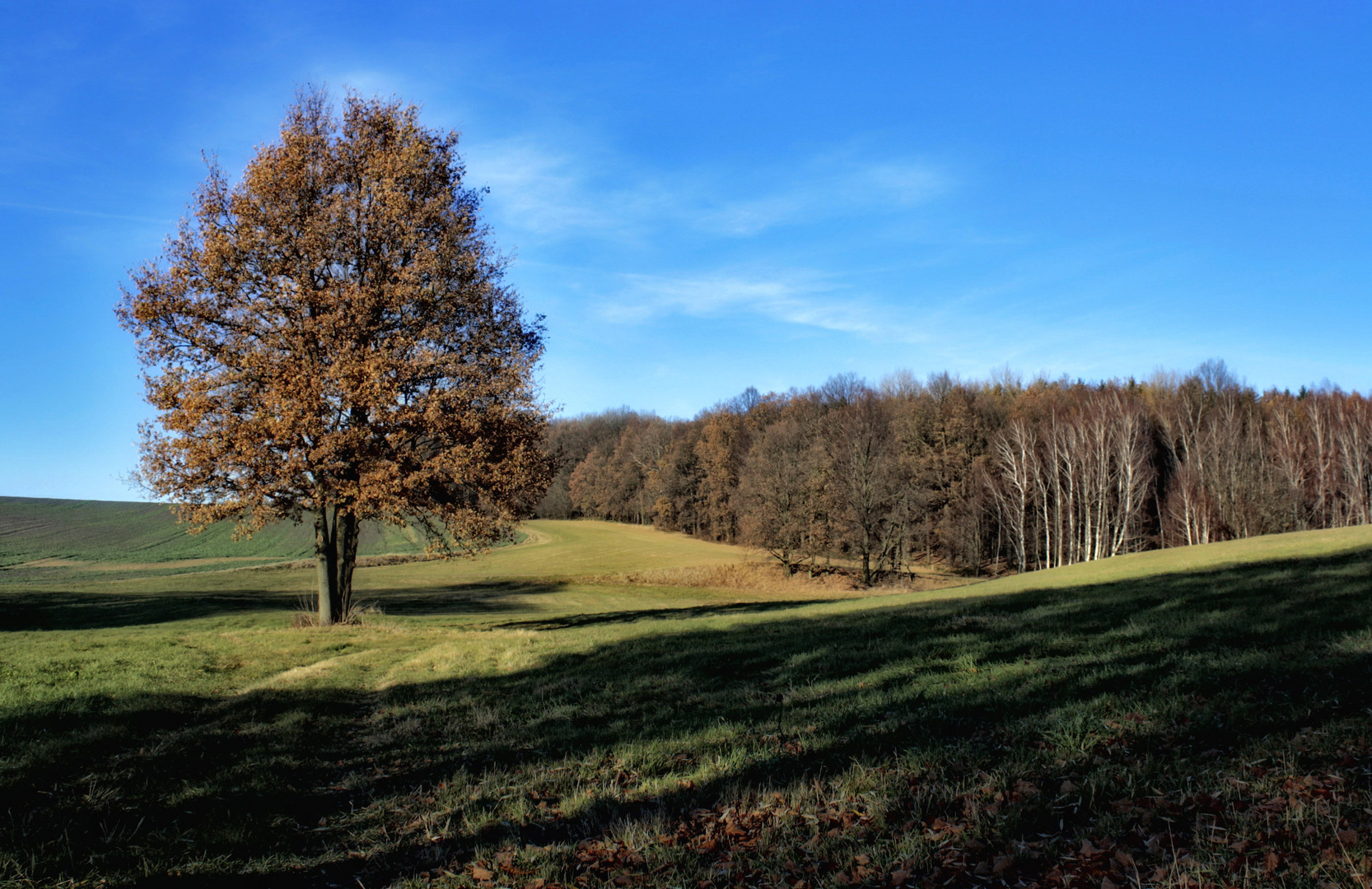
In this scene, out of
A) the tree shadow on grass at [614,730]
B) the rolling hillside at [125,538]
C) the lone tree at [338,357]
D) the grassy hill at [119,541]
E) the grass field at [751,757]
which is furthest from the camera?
the rolling hillside at [125,538]

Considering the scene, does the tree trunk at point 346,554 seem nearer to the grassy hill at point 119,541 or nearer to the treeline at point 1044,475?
the grassy hill at point 119,541

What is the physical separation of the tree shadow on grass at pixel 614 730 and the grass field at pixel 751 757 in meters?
0.04

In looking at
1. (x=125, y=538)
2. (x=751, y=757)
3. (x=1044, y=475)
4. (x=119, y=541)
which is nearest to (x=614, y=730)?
(x=751, y=757)

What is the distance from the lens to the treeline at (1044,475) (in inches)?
2259

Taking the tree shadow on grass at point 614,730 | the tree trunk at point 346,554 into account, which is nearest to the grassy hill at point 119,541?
the tree trunk at point 346,554

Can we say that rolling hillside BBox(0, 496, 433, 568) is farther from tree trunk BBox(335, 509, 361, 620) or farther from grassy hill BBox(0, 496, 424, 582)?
tree trunk BBox(335, 509, 361, 620)

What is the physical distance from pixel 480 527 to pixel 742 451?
6560 cm

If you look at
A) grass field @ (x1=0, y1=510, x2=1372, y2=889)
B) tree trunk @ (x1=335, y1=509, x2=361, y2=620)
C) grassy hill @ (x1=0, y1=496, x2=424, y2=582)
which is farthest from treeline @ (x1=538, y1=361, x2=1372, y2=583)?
Answer: grass field @ (x1=0, y1=510, x2=1372, y2=889)

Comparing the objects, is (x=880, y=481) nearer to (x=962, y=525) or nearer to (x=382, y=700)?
(x=962, y=525)

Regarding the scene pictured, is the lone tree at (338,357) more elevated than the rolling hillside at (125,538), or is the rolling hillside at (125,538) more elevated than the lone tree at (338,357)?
the lone tree at (338,357)

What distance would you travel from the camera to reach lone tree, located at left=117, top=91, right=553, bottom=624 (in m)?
18.1

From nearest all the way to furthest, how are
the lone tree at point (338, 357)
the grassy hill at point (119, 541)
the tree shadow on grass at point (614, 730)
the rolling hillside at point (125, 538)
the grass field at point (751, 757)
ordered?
the grass field at point (751, 757) → the tree shadow on grass at point (614, 730) → the lone tree at point (338, 357) → the grassy hill at point (119, 541) → the rolling hillside at point (125, 538)

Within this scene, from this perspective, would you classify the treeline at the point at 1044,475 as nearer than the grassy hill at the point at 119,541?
No

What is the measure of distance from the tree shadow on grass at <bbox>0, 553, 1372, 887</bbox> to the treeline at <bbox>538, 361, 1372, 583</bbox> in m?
44.7
